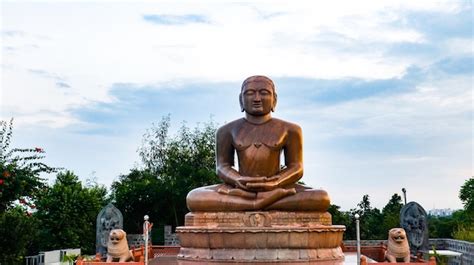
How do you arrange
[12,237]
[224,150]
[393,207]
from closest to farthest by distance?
[224,150], [12,237], [393,207]

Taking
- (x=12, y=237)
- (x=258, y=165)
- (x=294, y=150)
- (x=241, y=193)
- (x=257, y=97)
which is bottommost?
(x=12, y=237)

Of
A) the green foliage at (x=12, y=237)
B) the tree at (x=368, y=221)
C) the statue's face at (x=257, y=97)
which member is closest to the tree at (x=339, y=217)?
the tree at (x=368, y=221)

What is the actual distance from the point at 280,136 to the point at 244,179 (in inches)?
50.3

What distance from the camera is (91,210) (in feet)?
70.1

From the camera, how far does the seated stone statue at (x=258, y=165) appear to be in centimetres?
1059

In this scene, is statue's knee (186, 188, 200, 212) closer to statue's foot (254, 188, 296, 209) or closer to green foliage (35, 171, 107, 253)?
statue's foot (254, 188, 296, 209)

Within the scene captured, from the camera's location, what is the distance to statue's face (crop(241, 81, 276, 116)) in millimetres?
11273

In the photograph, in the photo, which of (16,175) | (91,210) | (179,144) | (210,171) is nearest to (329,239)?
(16,175)

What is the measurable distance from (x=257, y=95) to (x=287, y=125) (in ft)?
2.96

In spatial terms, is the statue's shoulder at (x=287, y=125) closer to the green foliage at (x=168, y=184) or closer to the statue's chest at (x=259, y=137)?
the statue's chest at (x=259, y=137)

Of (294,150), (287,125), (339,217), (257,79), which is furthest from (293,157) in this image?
(339,217)

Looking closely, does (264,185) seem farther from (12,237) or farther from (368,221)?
(368,221)

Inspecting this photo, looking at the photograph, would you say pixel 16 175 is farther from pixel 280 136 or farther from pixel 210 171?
pixel 210 171

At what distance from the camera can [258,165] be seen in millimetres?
11203
